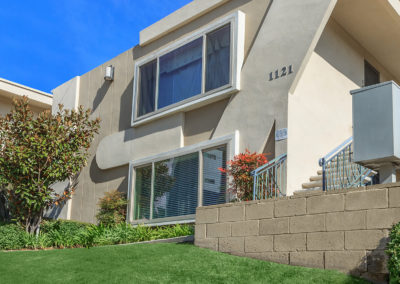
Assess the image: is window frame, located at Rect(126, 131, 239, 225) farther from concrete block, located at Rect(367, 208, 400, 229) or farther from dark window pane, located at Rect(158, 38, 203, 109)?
concrete block, located at Rect(367, 208, 400, 229)

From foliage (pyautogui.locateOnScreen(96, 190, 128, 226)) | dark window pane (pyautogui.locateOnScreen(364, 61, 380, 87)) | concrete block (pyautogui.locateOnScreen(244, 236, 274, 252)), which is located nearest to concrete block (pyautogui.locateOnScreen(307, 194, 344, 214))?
concrete block (pyautogui.locateOnScreen(244, 236, 274, 252))

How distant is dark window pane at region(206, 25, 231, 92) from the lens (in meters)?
13.6

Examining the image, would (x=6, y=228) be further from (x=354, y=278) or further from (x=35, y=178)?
(x=354, y=278)

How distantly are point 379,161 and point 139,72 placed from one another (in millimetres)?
9698

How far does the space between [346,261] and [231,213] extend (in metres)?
2.39

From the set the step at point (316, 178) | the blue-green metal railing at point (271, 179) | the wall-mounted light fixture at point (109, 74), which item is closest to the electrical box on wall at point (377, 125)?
the blue-green metal railing at point (271, 179)

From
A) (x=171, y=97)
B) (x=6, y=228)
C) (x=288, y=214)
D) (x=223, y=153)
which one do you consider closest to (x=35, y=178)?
(x=6, y=228)

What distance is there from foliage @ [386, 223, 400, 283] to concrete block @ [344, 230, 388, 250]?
60 centimetres

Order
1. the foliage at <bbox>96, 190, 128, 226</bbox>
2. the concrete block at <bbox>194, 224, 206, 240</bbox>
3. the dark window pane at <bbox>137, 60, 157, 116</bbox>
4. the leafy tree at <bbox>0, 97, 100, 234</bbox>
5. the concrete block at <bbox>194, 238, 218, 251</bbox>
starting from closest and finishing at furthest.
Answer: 1. the concrete block at <bbox>194, 238, 218, 251</bbox>
2. the concrete block at <bbox>194, 224, 206, 240</bbox>
3. the leafy tree at <bbox>0, 97, 100, 234</bbox>
4. the foliage at <bbox>96, 190, 128, 226</bbox>
5. the dark window pane at <bbox>137, 60, 157, 116</bbox>

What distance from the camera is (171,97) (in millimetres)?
15047

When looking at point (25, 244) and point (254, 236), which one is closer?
point (254, 236)

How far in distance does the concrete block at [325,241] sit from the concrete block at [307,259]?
0.10 m

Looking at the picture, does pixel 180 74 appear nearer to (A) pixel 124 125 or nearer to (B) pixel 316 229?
(A) pixel 124 125

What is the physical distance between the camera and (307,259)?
26.6 ft
